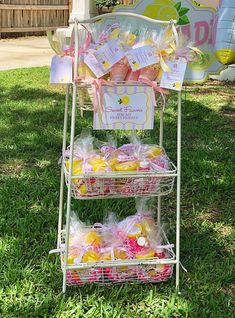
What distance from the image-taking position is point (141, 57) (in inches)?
89.7

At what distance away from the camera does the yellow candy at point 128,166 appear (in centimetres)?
243

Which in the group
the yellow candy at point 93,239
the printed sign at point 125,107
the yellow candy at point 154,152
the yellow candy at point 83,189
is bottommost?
the yellow candy at point 93,239

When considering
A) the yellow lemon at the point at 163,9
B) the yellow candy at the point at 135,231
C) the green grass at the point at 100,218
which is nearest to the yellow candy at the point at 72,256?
the green grass at the point at 100,218

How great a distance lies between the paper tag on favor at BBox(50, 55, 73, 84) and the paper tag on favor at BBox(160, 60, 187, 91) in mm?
412

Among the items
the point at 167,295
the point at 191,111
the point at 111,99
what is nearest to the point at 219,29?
the point at 191,111

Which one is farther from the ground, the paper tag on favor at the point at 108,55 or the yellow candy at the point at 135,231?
the paper tag on favor at the point at 108,55

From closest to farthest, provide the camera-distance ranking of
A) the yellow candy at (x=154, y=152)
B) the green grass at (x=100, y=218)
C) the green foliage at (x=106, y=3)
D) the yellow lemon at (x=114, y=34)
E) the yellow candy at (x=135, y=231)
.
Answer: the yellow lemon at (x=114, y=34)
the green grass at (x=100, y=218)
the yellow candy at (x=154, y=152)
the yellow candy at (x=135, y=231)
the green foliage at (x=106, y=3)

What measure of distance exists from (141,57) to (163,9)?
110 inches

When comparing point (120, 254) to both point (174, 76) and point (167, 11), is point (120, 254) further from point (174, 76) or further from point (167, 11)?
point (167, 11)

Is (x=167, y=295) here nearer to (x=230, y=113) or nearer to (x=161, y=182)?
(x=161, y=182)

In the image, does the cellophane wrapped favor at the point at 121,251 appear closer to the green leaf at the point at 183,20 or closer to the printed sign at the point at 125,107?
the printed sign at the point at 125,107

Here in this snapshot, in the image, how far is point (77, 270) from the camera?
100 inches

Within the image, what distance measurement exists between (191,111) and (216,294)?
3.44 metres

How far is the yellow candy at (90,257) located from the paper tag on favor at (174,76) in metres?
0.92
